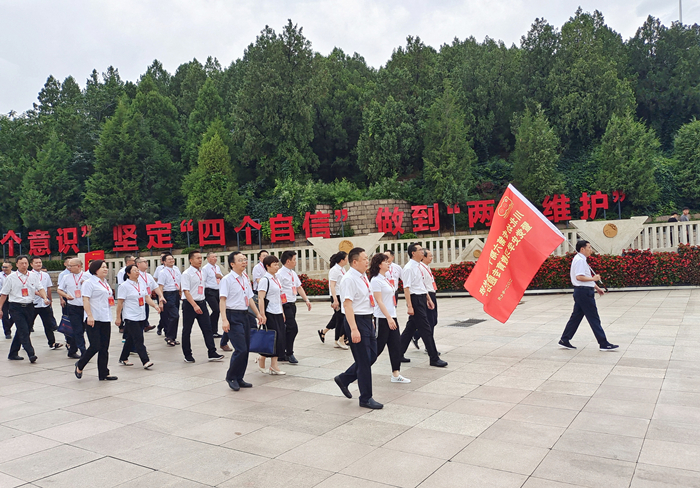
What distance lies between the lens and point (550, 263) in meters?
14.8

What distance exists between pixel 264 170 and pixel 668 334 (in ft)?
65.2

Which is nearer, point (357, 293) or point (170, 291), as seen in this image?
point (357, 293)

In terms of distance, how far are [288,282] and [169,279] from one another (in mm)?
3694

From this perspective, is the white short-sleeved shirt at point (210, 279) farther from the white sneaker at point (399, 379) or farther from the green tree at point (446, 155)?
the green tree at point (446, 155)

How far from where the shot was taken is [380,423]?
446cm

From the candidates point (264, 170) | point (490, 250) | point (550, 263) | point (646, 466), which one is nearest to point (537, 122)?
point (550, 263)

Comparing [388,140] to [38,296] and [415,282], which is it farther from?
[415,282]

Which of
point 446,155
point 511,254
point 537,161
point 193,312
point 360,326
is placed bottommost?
point 193,312

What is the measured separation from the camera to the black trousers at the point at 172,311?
9.15 m

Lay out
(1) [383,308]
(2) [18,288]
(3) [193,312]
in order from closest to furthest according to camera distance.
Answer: (1) [383,308]
(3) [193,312]
(2) [18,288]

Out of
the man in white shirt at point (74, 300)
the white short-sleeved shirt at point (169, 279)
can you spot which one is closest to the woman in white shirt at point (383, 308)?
the man in white shirt at point (74, 300)

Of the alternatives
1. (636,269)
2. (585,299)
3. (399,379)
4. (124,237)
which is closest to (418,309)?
(399,379)

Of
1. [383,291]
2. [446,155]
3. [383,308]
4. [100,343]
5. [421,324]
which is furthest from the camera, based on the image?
[446,155]

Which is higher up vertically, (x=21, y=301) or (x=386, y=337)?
(x=21, y=301)
